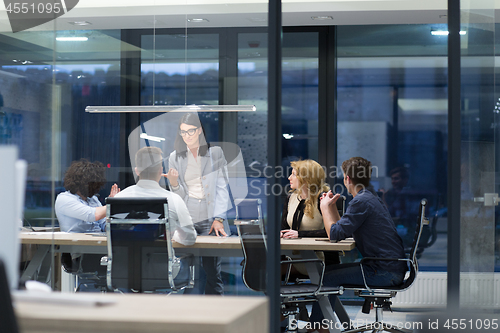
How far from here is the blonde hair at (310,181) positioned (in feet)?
14.5

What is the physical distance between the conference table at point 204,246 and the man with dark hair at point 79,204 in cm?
8

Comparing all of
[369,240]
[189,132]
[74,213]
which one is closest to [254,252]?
[369,240]

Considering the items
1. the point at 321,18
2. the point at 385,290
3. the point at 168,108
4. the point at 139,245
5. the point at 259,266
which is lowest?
the point at 385,290

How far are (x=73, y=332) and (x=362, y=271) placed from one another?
Result: 122 inches

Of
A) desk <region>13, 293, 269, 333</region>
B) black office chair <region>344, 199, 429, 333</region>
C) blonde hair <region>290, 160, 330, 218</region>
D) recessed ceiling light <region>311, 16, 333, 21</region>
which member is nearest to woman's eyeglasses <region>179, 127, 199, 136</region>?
blonde hair <region>290, 160, 330, 218</region>

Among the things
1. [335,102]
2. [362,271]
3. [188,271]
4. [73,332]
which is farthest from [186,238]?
[335,102]

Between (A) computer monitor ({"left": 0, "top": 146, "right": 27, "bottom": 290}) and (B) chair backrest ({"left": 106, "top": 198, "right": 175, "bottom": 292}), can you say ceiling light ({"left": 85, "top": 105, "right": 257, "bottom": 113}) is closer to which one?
(B) chair backrest ({"left": 106, "top": 198, "right": 175, "bottom": 292})

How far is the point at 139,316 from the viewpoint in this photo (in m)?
1.10

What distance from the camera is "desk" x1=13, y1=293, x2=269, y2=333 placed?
1074 mm

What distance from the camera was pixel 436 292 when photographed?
555 cm

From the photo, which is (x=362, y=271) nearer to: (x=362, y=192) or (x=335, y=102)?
(x=362, y=192)

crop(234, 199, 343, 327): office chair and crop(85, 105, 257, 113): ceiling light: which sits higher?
crop(85, 105, 257, 113): ceiling light

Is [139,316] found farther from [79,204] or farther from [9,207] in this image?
[79,204]

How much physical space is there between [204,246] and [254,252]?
0.48 meters
